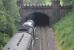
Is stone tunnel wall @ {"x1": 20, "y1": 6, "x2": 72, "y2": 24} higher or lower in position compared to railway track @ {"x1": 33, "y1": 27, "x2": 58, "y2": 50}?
higher

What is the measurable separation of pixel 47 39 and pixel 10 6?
8.57 meters

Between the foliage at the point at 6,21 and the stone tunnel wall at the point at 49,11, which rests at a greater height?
the foliage at the point at 6,21

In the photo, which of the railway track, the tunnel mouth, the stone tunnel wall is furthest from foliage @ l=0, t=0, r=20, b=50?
the tunnel mouth

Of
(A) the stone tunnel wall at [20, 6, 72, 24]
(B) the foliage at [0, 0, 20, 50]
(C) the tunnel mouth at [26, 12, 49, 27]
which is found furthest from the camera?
(C) the tunnel mouth at [26, 12, 49, 27]

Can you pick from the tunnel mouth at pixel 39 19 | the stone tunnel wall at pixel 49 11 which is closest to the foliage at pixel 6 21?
the stone tunnel wall at pixel 49 11

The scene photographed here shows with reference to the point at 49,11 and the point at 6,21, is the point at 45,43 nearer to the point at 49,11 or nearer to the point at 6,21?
the point at 6,21

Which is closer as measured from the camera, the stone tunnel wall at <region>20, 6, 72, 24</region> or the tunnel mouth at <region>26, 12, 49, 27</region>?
the stone tunnel wall at <region>20, 6, 72, 24</region>

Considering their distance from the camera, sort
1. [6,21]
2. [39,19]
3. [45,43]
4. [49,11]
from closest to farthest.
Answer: [6,21], [45,43], [49,11], [39,19]

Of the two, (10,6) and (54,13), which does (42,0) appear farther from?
(10,6)

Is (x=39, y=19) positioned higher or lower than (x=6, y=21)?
lower

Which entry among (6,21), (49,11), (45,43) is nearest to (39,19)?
(49,11)

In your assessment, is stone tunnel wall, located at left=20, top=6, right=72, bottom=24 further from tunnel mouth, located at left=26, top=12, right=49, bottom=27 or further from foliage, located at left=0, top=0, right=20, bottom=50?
foliage, located at left=0, top=0, right=20, bottom=50

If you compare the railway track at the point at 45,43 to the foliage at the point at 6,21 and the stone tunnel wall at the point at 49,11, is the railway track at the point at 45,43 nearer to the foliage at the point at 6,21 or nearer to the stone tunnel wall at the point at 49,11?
the foliage at the point at 6,21

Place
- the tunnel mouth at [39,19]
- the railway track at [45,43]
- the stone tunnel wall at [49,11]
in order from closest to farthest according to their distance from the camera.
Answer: the railway track at [45,43] < the stone tunnel wall at [49,11] < the tunnel mouth at [39,19]
